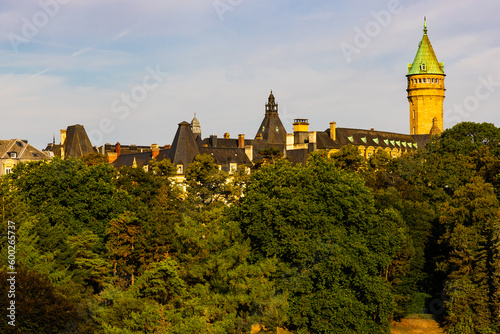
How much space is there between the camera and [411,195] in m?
74.1

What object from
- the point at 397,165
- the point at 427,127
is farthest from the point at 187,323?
the point at 427,127

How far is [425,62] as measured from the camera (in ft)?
531

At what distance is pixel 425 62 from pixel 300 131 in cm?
3774

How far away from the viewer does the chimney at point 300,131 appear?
135125 mm

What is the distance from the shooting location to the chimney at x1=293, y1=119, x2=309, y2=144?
135125 mm

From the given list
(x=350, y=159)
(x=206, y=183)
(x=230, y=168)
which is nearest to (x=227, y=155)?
(x=230, y=168)

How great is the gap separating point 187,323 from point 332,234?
45.3ft

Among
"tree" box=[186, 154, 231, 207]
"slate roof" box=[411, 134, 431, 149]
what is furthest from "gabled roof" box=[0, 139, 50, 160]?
"slate roof" box=[411, 134, 431, 149]

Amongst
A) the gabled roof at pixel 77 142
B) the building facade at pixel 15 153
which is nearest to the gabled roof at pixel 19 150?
the building facade at pixel 15 153

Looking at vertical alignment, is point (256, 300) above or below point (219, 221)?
below

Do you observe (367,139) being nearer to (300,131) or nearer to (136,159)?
(300,131)

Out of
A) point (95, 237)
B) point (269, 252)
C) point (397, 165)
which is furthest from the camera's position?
point (397, 165)

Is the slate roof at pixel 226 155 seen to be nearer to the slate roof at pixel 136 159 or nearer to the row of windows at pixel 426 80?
the slate roof at pixel 136 159

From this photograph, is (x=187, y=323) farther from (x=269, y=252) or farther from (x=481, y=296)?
(x=481, y=296)
